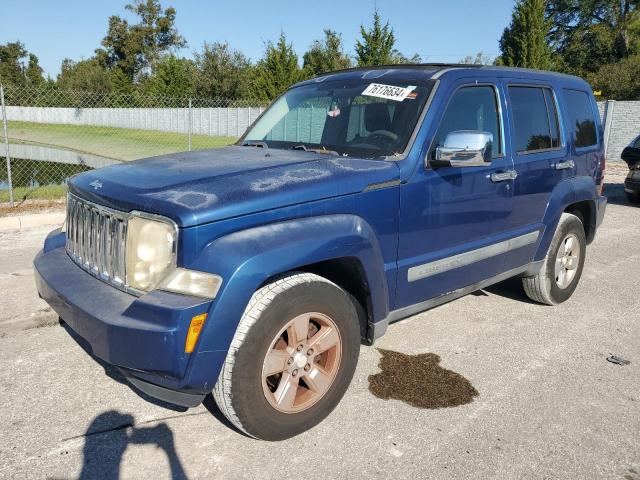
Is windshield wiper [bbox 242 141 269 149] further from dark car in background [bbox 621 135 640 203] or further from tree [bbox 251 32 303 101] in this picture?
tree [bbox 251 32 303 101]

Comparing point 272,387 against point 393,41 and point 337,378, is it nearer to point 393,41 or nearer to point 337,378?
point 337,378

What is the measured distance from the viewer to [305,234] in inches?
A: 106

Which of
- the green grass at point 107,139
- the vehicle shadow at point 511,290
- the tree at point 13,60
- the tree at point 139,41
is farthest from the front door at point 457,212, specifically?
the tree at point 13,60

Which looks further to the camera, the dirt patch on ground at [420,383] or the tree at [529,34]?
the tree at [529,34]

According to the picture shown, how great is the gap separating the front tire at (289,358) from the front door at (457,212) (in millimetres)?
610

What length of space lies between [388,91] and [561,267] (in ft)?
8.43

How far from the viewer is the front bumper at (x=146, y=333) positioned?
2332 millimetres

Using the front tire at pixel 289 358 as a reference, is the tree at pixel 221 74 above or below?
above

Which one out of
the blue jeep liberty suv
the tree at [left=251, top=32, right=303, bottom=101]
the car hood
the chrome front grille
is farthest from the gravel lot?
the tree at [left=251, top=32, right=303, bottom=101]

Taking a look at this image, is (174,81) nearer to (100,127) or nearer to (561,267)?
(100,127)

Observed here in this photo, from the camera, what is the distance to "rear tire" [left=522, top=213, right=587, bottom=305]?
4.82m

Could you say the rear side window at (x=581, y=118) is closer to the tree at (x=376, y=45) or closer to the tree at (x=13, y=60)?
the tree at (x=376, y=45)

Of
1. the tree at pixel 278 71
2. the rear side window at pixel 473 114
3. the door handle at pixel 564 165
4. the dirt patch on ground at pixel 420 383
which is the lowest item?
the dirt patch on ground at pixel 420 383

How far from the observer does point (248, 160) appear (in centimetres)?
335
